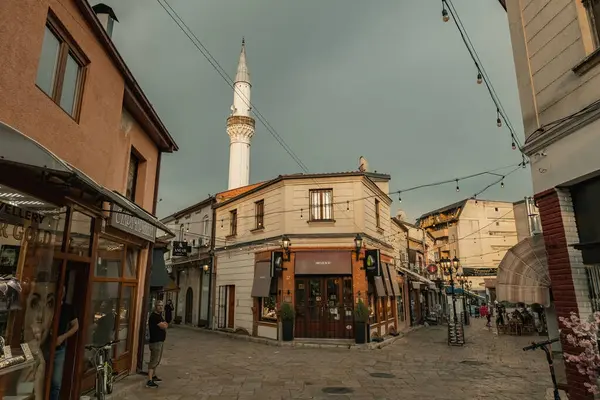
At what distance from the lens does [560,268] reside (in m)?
6.01

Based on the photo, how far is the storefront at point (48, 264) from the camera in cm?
453

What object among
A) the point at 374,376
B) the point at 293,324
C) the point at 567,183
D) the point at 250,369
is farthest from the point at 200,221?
the point at 567,183

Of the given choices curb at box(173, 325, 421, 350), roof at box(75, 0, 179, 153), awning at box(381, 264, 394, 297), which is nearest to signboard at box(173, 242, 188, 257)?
curb at box(173, 325, 421, 350)

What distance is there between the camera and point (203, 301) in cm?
2334

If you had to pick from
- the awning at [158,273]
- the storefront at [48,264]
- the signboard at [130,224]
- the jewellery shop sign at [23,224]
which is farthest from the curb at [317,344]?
the jewellery shop sign at [23,224]

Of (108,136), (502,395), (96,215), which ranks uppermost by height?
(108,136)

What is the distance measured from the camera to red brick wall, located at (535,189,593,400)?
5.68 m

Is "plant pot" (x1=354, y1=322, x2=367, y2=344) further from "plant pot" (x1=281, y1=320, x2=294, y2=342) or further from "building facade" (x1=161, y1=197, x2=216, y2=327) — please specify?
"building facade" (x1=161, y1=197, x2=216, y2=327)

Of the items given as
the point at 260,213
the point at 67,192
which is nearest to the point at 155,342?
the point at 67,192

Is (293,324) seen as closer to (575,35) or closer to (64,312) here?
(64,312)

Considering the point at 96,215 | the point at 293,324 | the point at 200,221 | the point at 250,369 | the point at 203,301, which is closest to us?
the point at 96,215

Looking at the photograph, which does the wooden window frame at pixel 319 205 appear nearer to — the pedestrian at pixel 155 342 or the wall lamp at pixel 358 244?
the wall lamp at pixel 358 244

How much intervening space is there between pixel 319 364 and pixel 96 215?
779 centimetres

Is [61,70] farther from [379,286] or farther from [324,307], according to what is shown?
[379,286]
